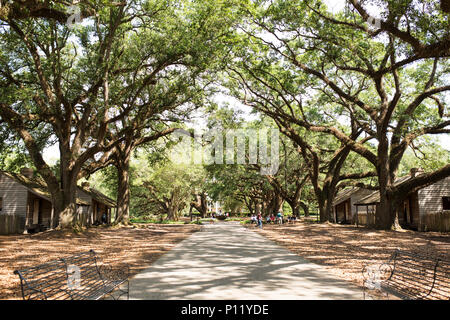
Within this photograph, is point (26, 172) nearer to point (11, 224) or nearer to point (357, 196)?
point (11, 224)

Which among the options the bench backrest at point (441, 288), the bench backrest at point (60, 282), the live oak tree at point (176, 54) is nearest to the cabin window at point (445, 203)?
the live oak tree at point (176, 54)

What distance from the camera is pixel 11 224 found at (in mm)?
23719

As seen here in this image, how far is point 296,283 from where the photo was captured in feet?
24.0

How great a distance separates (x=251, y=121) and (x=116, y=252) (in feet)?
90.0

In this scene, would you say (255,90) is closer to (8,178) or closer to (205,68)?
(205,68)

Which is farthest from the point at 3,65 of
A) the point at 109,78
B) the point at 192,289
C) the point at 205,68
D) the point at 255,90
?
the point at 192,289

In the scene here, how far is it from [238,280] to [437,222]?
69.8 feet

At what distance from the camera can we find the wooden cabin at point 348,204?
3863 cm

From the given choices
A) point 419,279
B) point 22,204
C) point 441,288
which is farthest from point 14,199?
point 441,288

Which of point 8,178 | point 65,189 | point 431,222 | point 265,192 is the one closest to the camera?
point 65,189

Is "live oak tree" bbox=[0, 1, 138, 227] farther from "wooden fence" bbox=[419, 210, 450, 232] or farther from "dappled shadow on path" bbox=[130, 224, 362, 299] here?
"wooden fence" bbox=[419, 210, 450, 232]

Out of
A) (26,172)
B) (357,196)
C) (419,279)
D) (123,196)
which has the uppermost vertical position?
(26,172)

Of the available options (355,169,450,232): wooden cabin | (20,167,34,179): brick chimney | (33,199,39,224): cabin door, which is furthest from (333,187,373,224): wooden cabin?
(20,167,34,179): brick chimney

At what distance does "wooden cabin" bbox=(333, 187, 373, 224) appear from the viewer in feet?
127
